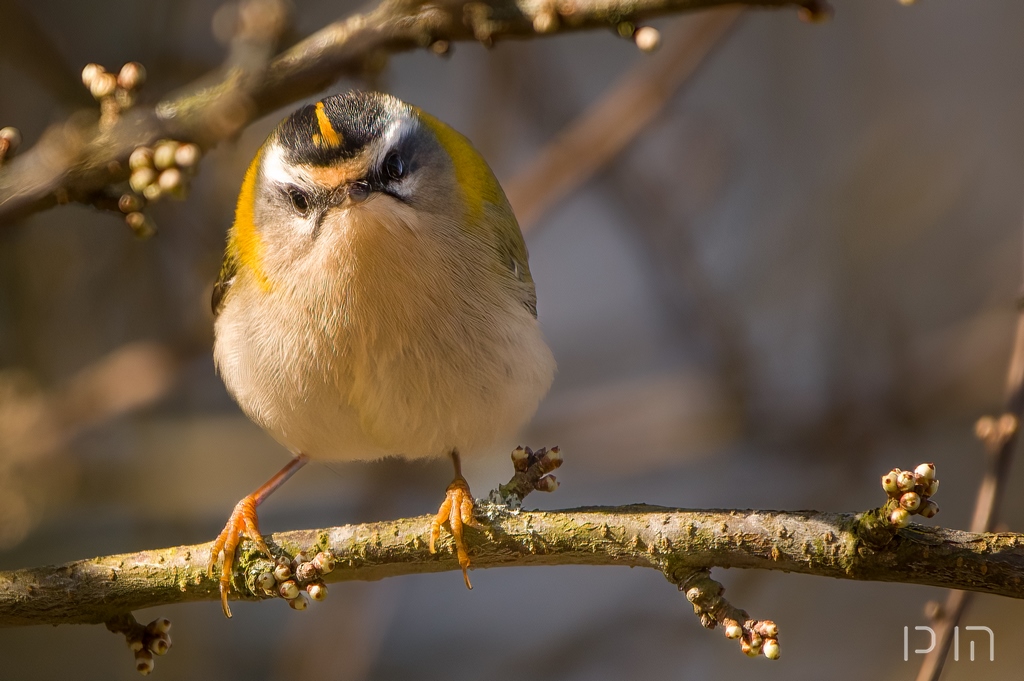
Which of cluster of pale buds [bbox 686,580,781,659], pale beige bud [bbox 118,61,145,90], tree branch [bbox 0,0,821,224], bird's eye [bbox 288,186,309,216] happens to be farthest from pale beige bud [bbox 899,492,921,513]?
pale beige bud [bbox 118,61,145,90]

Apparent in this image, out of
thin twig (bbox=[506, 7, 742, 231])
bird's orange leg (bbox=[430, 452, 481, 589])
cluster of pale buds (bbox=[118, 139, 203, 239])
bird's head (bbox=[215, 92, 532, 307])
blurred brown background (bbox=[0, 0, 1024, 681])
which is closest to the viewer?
cluster of pale buds (bbox=[118, 139, 203, 239])

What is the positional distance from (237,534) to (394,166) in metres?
0.98

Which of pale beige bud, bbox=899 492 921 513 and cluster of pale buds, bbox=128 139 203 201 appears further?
cluster of pale buds, bbox=128 139 203 201

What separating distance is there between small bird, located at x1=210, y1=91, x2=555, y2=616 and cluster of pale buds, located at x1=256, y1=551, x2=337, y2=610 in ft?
0.34

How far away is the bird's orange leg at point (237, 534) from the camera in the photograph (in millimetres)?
2201

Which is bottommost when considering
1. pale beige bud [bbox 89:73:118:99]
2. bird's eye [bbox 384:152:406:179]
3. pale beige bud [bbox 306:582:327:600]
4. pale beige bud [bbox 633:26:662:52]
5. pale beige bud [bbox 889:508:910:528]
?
pale beige bud [bbox 306:582:327:600]

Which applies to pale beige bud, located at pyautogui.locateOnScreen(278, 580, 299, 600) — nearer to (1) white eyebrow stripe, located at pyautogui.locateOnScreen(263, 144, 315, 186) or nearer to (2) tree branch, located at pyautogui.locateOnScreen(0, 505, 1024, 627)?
(2) tree branch, located at pyautogui.locateOnScreen(0, 505, 1024, 627)

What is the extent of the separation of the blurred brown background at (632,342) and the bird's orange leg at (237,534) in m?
0.51

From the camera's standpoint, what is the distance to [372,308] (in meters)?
2.34

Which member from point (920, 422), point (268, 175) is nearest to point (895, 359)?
point (920, 422)

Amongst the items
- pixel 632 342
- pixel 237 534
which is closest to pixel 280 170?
pixel 237 534

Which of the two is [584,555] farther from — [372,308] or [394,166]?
[394,166]

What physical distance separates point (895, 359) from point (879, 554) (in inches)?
97.9

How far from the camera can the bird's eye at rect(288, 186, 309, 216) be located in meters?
2.37
